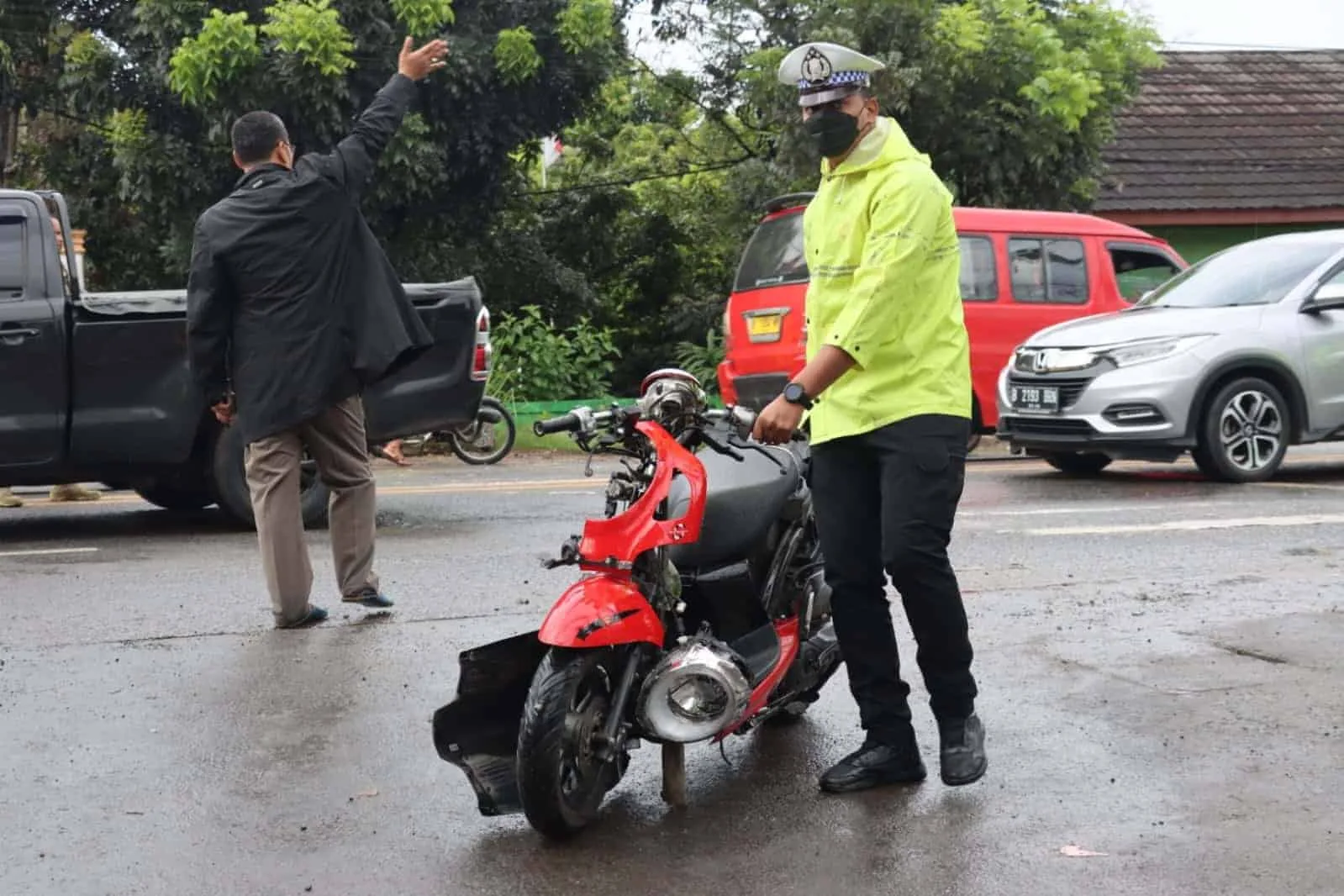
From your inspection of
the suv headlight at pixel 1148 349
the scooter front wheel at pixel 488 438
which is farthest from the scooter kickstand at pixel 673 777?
the scooter front wheel at pixel 488 438

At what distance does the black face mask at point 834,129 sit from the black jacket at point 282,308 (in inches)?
114

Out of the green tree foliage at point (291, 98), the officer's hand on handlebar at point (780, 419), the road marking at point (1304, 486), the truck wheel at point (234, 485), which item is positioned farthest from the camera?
the green tree foliage at point (291, 98)

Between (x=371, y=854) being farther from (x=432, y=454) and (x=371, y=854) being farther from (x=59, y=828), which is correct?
(x=432, y=454)

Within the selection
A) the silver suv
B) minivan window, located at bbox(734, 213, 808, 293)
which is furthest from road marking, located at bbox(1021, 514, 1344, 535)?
minivan window, located at bbox(734, 213, 808, 293)

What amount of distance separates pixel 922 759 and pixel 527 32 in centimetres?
1354

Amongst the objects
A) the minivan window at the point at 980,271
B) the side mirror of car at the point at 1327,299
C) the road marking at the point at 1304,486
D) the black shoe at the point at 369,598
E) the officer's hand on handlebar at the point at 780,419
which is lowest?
the road marking at the point at 1304,486

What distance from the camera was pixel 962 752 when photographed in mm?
4973

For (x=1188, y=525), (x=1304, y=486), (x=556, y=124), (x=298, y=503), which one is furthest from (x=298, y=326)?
(x=556, y=124)

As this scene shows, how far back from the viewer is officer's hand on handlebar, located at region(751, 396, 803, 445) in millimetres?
4578

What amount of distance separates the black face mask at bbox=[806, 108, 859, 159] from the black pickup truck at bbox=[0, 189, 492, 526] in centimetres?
553

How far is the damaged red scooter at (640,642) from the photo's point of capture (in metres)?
4.46

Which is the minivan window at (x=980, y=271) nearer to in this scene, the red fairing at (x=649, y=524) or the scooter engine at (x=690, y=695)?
the red fairing at (x=649, y=524)

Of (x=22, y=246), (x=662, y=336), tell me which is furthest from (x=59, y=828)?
(x=662, y=336)

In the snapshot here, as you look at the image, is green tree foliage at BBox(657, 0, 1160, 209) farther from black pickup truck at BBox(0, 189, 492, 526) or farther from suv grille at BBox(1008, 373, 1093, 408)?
black pickup truck at BBox(0, 189, 492, 526)
